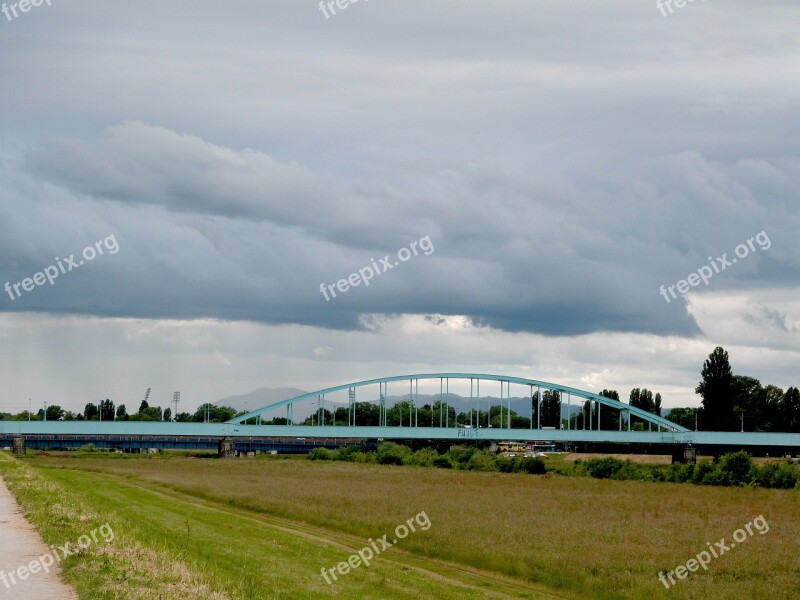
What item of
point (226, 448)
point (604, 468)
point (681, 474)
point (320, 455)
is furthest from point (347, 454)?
point (681, 474)

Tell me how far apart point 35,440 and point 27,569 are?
559 ft

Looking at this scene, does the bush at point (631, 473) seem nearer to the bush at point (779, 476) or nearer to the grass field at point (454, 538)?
the bush at point (779, 476)

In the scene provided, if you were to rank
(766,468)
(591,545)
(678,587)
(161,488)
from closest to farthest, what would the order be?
(678,587), (591,545), (161,488), (766,468)

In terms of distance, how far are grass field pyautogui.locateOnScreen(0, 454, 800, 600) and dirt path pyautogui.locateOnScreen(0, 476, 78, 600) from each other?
2.13 ft

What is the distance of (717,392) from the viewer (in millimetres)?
189125

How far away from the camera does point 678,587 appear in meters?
34.3

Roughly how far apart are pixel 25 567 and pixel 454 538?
24.9 m

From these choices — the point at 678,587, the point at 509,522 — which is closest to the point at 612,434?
the point at 509,522

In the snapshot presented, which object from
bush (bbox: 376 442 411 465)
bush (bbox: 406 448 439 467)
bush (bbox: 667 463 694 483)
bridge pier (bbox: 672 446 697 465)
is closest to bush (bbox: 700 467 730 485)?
bush (bbox: 667 463 694 483)

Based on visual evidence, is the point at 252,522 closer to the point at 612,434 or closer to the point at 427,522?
the point at 427,522

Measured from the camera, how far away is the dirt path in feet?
66.5

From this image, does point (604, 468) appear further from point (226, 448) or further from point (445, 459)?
point (226, 448)

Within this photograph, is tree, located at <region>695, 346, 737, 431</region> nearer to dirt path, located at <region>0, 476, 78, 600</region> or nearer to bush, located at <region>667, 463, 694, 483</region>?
bush, located at <region>667, 463, 694, 483</region>

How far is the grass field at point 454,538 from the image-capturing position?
32.6 metres
